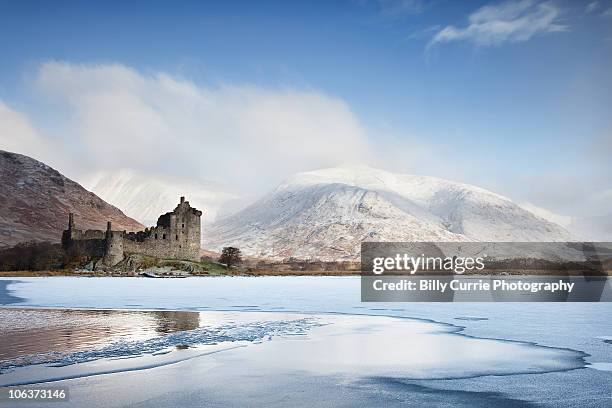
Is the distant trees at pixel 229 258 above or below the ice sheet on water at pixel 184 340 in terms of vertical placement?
above

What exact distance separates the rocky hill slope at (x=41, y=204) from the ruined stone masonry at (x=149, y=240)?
60520 millimetres

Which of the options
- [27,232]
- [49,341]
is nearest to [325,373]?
[49,341]

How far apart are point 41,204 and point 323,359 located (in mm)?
179653

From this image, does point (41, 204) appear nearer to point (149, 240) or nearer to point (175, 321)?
point (149, 240)

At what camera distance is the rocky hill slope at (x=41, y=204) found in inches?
6083

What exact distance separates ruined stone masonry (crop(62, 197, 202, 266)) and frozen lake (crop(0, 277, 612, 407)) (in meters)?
66.0

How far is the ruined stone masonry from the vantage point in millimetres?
85062

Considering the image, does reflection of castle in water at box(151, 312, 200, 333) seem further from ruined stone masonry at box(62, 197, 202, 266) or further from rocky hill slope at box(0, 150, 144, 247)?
rocky hill slope at box(0, 150, 144, 247)

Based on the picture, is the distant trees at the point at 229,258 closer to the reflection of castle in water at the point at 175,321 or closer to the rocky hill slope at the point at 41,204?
the rocky hill slope at the point at 41,204

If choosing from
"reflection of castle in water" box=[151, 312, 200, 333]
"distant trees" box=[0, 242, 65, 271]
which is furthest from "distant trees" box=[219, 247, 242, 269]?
"reflection of castle in water" box=[151, 312, 200, 333]

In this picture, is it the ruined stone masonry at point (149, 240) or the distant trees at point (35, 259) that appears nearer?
the distant trees at point (35, 259)

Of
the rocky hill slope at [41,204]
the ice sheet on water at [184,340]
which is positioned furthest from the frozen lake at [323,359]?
the rocky hill slope at [41,204]

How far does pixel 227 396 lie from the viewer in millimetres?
8875

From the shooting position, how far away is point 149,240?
3602 inches
